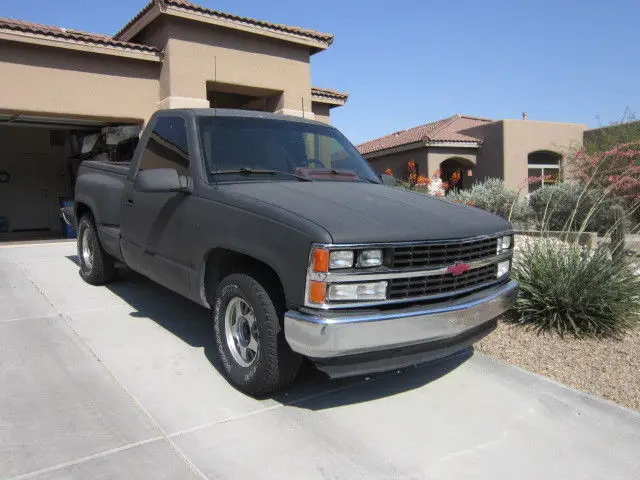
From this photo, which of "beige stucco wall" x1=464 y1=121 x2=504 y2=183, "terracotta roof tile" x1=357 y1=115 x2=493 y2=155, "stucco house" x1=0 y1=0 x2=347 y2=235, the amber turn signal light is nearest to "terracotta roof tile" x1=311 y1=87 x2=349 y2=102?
"stucco house" x1=0 y1=0 x2=347 y2=235

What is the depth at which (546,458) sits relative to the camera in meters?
2.99

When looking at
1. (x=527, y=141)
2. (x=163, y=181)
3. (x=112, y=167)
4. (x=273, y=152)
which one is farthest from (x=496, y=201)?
(x=163, y=181)

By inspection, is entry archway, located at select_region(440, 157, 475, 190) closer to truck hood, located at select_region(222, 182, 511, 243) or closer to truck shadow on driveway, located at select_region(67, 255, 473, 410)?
truck shadow on driveway, located at select_region(67, 255, 473, 410)

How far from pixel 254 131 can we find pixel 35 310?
→ 9.54 ft

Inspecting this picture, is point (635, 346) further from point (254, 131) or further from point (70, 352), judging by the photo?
point (70, 352)

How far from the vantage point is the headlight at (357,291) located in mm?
2980

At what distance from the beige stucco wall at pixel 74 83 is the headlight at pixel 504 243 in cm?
937

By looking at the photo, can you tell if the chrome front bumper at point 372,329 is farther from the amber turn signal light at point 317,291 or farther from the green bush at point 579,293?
the green bush at point 579,293

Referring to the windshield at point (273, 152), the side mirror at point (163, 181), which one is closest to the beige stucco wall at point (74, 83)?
the windshield at point (273, 152)

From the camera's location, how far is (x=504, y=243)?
3.99 metres

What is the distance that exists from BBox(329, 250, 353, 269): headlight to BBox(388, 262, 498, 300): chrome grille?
0.96ft

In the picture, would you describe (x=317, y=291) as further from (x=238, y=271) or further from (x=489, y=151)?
(x=489, y=151)

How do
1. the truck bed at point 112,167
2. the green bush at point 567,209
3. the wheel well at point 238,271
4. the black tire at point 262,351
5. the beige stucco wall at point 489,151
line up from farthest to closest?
the beige stucco wall at point 489,151 < the green bush at point 567,209 < the truck bed at point 112,167 < the wheel well at point 238,271 < the black tire at point 262,351

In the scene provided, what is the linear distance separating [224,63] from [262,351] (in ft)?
32.5
